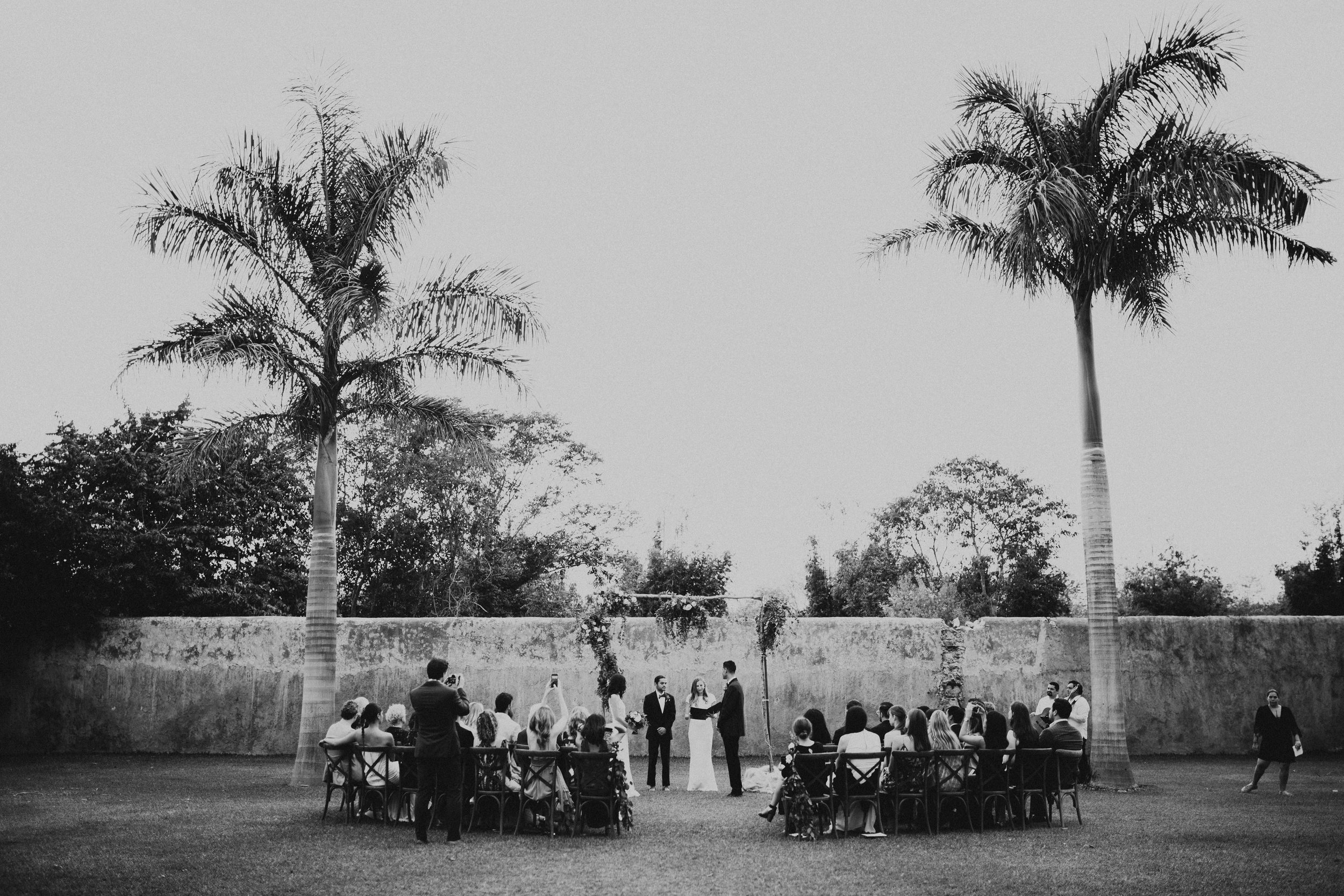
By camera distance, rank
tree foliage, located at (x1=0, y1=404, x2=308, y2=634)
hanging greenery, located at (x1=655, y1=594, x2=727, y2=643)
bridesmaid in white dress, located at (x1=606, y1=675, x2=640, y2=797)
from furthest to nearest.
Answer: tree foliage, located at (x1=0, y1=404, x2=308, y2=634) → hanging greenery, located at (x1=655, y1=594, x2=727, y2=643) → bridesmaid in white dress, located at (x1=606, y1=675, x2=640, y2=797)

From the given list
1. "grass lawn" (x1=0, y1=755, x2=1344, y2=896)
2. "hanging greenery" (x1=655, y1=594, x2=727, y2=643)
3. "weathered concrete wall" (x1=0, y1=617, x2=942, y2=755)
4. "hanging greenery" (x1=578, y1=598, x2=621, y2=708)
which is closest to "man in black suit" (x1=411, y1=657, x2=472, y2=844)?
"grass lawn" (x1=0, y1=755, x2=1344, y2=896)

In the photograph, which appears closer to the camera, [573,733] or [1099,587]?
[573,733]

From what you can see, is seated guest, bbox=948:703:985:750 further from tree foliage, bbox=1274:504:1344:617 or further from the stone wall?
tree foliage, bbox=1274:504:1344:617

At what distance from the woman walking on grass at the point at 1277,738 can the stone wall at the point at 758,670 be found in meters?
6.08

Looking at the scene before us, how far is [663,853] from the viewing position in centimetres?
966

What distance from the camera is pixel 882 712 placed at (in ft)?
43.4

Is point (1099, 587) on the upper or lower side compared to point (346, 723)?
upper

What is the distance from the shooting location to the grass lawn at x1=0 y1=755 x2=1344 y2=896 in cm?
793

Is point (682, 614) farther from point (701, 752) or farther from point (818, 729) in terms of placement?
point (818, 729)

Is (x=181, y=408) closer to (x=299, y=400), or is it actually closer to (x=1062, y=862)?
(x=299, y=400)

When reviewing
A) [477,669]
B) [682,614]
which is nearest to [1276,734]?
[682,614]

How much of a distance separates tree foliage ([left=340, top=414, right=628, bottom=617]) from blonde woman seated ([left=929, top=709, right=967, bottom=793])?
25701 millimetres

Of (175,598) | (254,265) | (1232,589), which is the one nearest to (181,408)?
(175,598)

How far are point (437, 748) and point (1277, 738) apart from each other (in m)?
10.4
